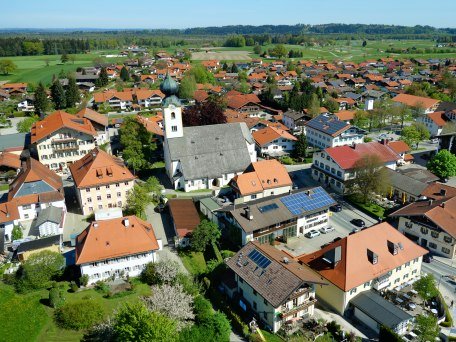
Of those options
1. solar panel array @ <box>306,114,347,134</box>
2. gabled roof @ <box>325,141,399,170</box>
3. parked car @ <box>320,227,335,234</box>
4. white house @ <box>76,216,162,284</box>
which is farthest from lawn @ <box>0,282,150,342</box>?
solar panel array @ <box>306,114,347,134</box>

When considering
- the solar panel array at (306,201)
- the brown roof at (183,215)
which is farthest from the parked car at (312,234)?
the brown roof at (183,215)

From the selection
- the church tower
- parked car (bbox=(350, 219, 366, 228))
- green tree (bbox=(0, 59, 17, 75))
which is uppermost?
green tree (bbox=(0, 59, 17, 75))

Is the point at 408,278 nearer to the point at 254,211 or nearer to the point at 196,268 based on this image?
the point at 254,211

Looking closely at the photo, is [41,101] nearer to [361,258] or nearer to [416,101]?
[361,258]

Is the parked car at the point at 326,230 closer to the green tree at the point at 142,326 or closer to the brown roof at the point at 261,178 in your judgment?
the brown roof at the point at 261,178

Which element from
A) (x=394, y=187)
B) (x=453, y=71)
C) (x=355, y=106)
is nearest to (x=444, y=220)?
(x=394, y=187)

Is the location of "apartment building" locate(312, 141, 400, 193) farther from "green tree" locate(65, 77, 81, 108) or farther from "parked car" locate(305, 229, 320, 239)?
"green tree" locate(65, 77, 81, 108)
